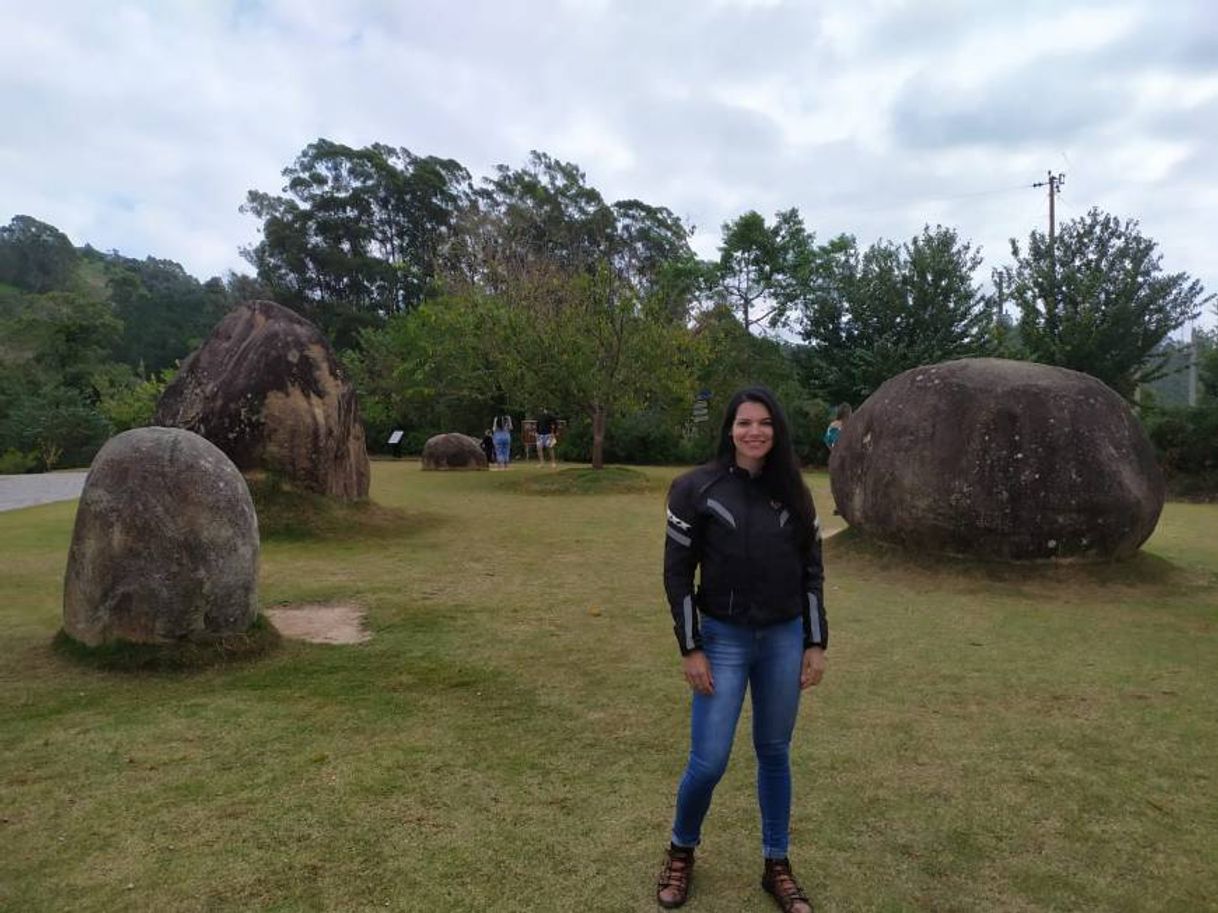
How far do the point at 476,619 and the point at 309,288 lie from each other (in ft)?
142

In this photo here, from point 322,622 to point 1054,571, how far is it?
6.01 meters

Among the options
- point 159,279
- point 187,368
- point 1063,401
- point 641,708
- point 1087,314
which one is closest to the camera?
point 641,708

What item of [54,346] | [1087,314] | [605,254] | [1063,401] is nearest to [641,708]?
[1063,401]

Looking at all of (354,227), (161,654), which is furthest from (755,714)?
(354,227)

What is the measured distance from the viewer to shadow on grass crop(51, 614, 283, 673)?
4758mm

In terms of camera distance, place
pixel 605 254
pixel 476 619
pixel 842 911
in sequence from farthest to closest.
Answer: pixel 605 254, pixel 476 619, pixel 842 911

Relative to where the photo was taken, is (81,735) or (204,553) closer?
(81,735)

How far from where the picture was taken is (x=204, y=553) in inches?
193

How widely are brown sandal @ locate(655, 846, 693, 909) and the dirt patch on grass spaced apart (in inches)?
132

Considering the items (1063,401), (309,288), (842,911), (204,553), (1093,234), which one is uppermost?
(309,288)

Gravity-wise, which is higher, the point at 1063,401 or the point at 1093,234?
the point at 1093,234

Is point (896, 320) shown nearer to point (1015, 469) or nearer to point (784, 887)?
point (1015, 469)

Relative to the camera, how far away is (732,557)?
8.71ft

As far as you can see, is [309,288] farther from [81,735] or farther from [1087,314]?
[81,735]
